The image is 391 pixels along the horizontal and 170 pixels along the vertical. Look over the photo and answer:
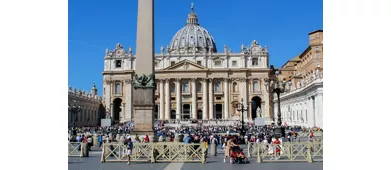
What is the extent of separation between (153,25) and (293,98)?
2867cm

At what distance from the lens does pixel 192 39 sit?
296ft

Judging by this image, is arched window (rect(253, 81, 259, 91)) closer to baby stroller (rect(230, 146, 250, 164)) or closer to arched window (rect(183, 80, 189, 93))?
arched window (rect(183, 80, 189, 93))

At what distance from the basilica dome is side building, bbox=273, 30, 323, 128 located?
33.2 metres

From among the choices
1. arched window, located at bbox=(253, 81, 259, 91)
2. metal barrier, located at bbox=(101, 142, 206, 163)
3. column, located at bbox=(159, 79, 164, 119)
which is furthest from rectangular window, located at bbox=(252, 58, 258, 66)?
metal barrier, located at bbox=(101, 142, 206, 163)

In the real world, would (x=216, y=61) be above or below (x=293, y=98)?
above

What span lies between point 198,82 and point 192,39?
22.3m

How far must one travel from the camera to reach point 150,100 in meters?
14.6

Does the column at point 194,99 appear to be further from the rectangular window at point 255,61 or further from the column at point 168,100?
the rectangular window at point 255,61

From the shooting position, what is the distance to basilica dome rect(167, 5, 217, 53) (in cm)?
8876

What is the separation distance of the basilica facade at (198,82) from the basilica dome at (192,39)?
17.4 m

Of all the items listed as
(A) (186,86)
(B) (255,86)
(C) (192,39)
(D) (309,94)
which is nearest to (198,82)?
(A) (186,86)

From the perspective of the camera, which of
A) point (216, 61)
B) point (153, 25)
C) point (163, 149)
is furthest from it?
point (216, 61)
